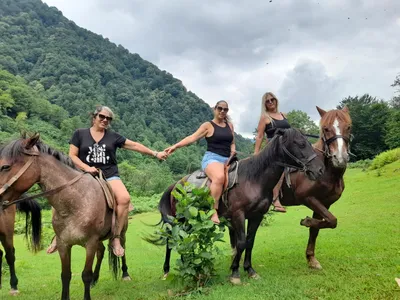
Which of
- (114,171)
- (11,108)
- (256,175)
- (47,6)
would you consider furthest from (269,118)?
(47,6)

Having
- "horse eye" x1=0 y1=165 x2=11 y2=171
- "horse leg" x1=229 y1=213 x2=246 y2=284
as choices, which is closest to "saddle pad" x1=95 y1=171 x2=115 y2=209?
"horse eye" x1=0 y1=165 x2=11 y2=171

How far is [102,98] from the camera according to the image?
9388cm

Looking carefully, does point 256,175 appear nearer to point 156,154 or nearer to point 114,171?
point 156,154

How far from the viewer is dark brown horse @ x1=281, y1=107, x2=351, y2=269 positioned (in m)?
5.32

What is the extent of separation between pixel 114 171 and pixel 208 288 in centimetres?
241

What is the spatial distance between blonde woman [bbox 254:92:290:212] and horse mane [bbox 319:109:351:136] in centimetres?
89

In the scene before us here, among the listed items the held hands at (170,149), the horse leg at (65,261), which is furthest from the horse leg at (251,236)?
the horse leg at (65,261)

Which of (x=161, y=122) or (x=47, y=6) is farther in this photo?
(x=47, y=6)

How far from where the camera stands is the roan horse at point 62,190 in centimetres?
423

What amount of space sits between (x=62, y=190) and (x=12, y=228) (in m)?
3.12

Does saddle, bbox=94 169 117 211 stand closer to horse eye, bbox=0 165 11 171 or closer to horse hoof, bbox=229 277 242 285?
horse eye, bbox=0 165 11 171

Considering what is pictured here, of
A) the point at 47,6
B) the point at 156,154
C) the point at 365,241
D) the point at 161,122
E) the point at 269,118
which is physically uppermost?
the point at 47,6

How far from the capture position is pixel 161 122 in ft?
312

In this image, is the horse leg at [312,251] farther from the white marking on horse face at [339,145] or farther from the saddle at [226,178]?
the saddle at [226,178]
